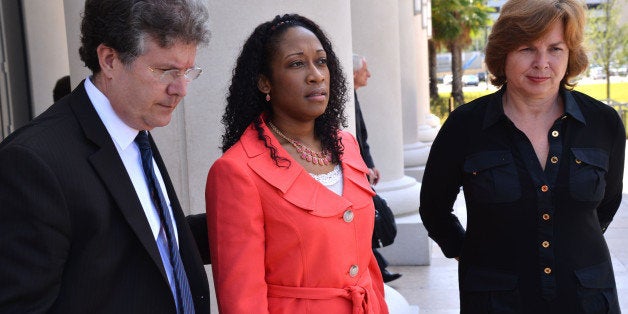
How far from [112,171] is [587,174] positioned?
1896mm

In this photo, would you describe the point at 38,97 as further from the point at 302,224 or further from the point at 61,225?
the point at 61,225

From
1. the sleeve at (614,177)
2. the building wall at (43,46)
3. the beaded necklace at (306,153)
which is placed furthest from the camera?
the building wall at (43,46)

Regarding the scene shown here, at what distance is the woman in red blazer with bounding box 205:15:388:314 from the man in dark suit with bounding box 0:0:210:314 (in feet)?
0.65

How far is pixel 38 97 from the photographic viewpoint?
5.53 m

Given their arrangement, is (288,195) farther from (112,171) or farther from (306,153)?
(112,171)

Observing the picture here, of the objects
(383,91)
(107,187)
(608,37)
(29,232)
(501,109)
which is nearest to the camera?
(29,232)

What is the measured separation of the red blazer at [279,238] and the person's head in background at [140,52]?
45cm

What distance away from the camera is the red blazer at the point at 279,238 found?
234 centimetres

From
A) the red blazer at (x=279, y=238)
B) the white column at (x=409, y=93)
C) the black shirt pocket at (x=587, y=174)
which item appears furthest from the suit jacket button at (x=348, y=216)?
the white column at (x=409, y=93)

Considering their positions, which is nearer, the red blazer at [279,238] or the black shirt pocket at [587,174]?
the red blazer at [279,238]

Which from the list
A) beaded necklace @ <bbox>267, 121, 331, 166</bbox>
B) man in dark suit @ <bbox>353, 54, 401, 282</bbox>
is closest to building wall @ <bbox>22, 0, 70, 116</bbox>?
man in dark suit @ <bbox>353, 54, 401, 282</bbox>

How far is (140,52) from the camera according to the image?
6.29 ft

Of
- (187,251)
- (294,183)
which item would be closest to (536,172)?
(294,183)

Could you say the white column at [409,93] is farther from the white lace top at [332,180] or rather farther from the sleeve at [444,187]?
the white lace top at [332,180]
